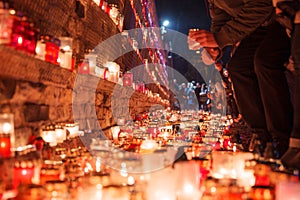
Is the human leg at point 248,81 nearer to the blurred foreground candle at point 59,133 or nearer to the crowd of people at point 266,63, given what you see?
the crowd of people at point 266,63

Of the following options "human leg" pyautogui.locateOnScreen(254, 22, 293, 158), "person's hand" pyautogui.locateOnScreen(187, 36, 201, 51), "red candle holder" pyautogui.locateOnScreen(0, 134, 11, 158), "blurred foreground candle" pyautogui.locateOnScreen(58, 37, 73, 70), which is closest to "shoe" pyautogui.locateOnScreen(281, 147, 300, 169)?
"human leg" pyautogui.locateOnScreen(254, 22, 293, 158)

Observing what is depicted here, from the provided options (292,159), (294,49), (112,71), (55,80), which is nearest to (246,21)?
(294,49)

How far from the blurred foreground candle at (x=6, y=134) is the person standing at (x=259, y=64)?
1646 millimetres

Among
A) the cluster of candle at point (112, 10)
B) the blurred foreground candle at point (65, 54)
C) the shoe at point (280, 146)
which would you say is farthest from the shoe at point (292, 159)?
the cluster of candle at point (112, 10)

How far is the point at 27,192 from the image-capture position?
193cm

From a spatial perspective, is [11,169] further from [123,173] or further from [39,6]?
[39,6]

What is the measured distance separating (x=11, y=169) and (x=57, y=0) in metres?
1.70

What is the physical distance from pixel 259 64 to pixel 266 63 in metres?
0.05

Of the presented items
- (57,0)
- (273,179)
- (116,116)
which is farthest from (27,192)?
(116,116)

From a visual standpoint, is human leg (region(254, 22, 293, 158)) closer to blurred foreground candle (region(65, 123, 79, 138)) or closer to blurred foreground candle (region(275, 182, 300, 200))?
blurred foreground candle (region(275, 182, 300, 200))

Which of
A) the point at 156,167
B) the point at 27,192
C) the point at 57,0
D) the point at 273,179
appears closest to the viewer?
the point at 27,192

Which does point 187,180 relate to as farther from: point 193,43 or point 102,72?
point 102,72

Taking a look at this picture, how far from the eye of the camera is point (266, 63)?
3068 mm

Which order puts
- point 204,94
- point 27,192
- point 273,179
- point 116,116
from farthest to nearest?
1. point 204,94
2. point 116,116
3. point 273,179
4. point 27,192
